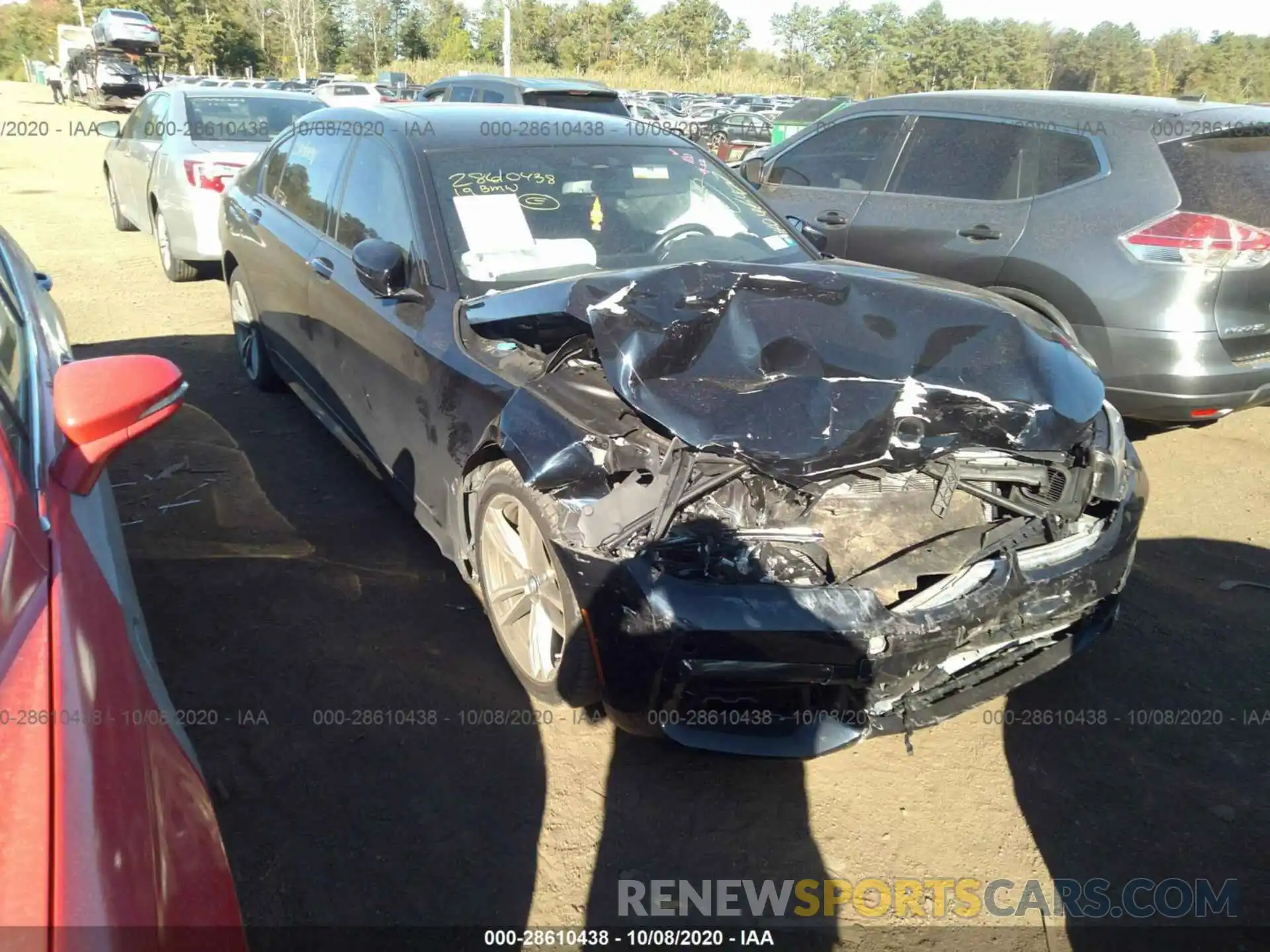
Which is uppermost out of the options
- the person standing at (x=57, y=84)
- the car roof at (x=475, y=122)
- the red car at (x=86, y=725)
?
the person standing at (x=57, y=84)

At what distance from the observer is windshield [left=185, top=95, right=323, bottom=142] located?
8.04 metres

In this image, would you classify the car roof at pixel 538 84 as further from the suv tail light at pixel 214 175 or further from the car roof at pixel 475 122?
the car roof at pixel 475 122

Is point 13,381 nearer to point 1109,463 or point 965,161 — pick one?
point 1109,463

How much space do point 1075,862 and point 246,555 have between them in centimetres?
324

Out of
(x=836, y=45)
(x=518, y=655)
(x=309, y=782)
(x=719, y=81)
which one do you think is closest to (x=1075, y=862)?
(x=518, y=655)

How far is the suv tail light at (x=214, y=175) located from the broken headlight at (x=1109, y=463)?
687cm

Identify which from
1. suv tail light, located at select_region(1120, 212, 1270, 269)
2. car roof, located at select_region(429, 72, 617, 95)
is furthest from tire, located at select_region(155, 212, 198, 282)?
suv tail light, located at select_region(1120, 212, 1270, 269)

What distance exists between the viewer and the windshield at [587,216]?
3.43 metres

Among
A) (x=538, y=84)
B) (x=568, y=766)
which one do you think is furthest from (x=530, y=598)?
(x=538, y=84)

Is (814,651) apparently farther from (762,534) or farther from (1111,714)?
(1111,714)

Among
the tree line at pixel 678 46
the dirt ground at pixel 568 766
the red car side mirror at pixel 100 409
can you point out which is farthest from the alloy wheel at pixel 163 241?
the tree line at pixel 678 46

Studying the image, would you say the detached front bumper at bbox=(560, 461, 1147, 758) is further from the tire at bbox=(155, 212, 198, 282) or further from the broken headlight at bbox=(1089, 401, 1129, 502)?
the tire at bbox=(155, 212, 198, 282)

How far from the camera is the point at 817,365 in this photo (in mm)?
2641

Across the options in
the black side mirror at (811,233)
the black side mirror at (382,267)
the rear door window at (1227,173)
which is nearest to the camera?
the black side mirror at (382,267)
